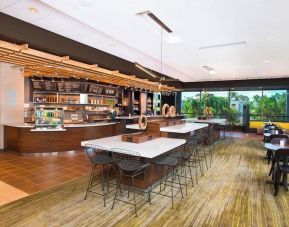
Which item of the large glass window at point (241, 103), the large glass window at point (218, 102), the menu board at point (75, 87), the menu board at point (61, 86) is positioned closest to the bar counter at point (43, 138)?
the menu board at point (61, 86)

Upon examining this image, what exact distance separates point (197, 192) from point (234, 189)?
818mm

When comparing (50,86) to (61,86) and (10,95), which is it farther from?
(10,95)

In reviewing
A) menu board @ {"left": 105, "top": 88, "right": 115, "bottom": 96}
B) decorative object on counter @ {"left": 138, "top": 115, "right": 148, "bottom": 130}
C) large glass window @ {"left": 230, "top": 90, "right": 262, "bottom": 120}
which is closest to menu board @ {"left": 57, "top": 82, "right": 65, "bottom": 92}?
menu board @ {"left": 105, "top": 88, "right": 115, "bottom": 96}

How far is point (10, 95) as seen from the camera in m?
6.82

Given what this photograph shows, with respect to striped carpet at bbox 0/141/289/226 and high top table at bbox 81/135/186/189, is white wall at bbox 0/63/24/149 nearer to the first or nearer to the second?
striped carpet at bbox 0/141/289/226

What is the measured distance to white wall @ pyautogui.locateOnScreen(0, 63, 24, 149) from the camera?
6.63m

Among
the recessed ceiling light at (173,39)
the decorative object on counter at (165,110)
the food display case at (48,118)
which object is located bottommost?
the food display case at (48,118)

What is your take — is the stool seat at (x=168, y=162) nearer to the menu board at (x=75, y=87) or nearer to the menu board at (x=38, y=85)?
the menu board at (x=75, y=87)

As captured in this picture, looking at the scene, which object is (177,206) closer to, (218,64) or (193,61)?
(193,61)

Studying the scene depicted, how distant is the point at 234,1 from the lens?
3.30 meters

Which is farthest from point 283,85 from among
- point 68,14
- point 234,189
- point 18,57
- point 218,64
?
point 18,57

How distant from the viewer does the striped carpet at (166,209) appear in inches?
113

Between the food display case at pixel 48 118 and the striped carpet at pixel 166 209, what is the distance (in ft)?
8.85

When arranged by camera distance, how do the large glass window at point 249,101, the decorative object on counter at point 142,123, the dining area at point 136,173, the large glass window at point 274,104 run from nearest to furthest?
the dining area at point 136,173
the decorative object on counter at point 142,123
the large glass window at point 274,104
the large glass window at point 249,101
